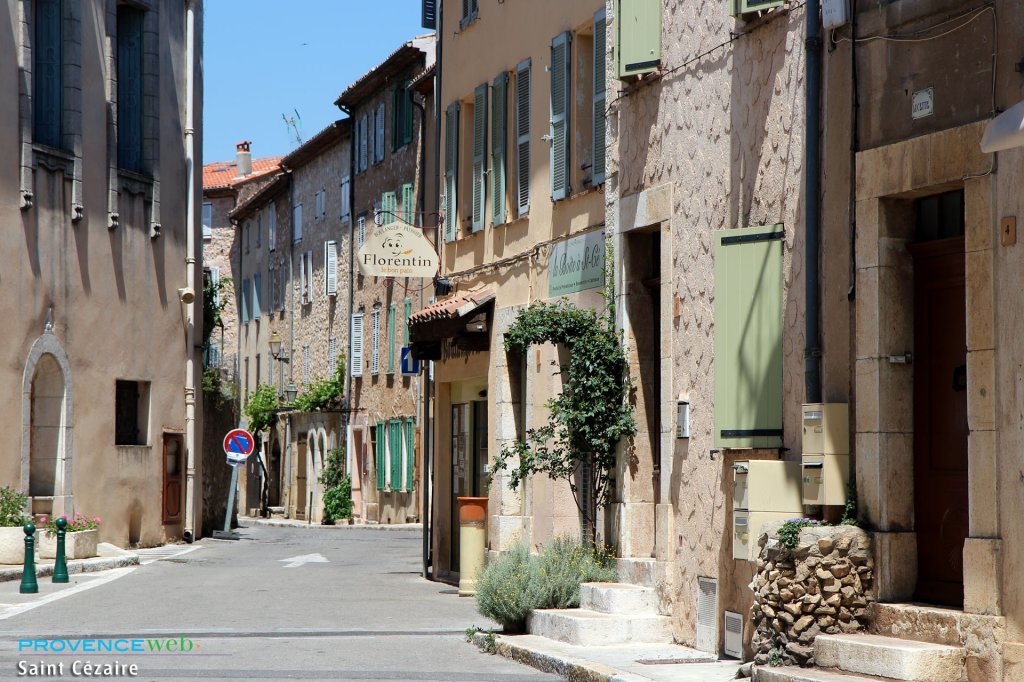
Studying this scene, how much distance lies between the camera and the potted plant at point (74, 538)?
22.0 metres

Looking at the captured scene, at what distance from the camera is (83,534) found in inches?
890

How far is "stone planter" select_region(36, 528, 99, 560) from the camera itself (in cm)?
2192

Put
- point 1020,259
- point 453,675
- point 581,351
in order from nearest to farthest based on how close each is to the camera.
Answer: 1. point 1020,259
2. point 453,675
3. point 581,351

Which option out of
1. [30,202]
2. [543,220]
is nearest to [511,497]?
[543,220]

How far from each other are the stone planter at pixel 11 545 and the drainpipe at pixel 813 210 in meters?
13.7

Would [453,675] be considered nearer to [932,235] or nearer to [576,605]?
[576,605]

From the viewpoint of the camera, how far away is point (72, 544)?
22266 mm

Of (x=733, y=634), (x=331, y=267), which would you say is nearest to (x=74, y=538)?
(x=733, y=634)

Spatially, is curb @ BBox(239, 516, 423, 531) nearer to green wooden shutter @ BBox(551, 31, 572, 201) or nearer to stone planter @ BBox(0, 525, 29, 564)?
stone planter @ BBox(0, 525, 29, 564)

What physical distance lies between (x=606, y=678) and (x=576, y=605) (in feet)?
9.23

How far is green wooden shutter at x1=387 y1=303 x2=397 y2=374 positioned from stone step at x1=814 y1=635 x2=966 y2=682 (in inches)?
1182

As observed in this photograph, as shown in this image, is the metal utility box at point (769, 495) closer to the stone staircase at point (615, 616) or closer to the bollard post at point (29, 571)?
the stone staircase at point (615, 616)

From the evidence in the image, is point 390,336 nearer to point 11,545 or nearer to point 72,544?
point 72,544

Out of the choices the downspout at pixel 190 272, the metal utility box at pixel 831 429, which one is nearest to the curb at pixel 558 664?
the metal utility box at pixel 831 429
